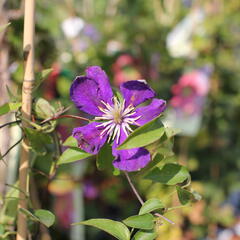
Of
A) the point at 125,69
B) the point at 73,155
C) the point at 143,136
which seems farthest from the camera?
the point at 125,69

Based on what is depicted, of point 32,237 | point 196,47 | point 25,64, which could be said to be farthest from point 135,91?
point 196,47

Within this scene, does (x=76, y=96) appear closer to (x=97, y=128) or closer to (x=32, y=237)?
(x=97, y=128)

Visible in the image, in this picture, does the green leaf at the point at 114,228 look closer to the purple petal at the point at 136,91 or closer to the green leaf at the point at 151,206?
the green leaf at the point at 151,206

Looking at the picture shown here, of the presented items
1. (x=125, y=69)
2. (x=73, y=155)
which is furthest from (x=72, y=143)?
(x=125, y=69)

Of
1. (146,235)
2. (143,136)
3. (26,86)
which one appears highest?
(26,86)

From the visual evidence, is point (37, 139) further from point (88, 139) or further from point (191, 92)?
point (191, 92)

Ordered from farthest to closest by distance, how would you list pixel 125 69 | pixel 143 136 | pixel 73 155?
1. pixel 125 69
2. pixel 73 155
3. pixel 143 136

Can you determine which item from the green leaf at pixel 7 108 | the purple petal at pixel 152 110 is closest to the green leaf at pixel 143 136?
the purple petal at pixel 152 110
